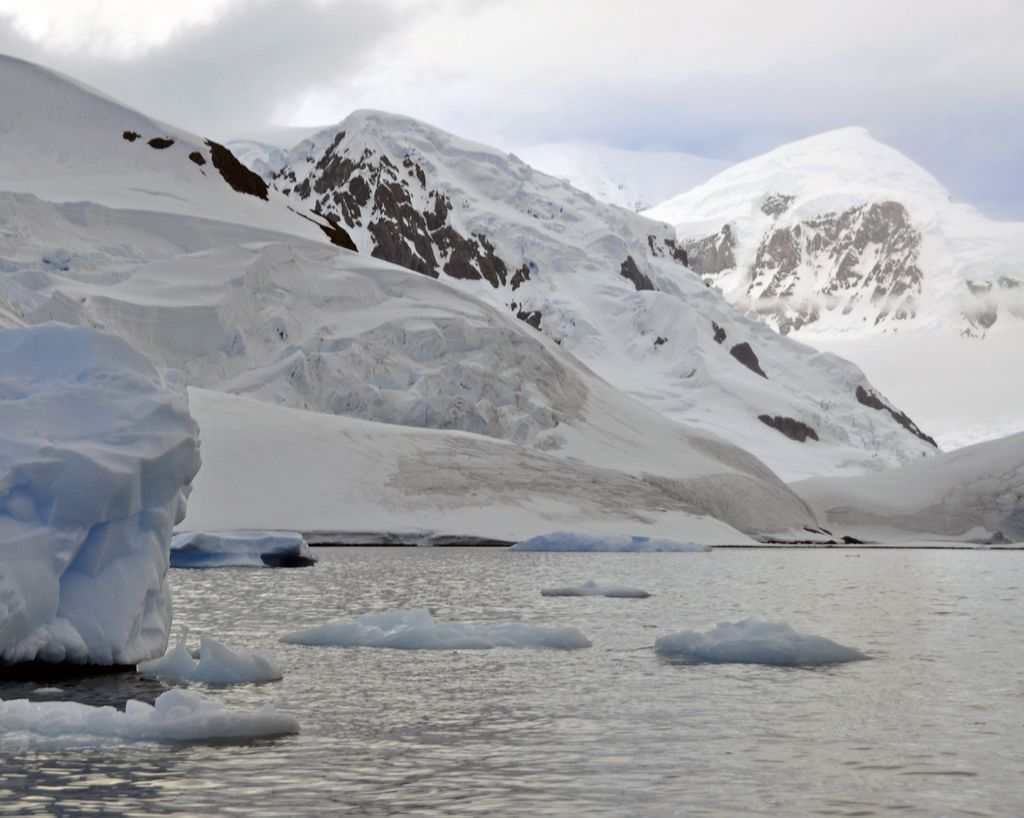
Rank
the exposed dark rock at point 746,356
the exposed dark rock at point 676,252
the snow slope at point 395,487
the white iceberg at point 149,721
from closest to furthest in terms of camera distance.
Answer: the white iceberg at point 149,721, the snow slope at point 395,487, the exposed dark rock at point 746,356, the exposed dark rock at point 676,252

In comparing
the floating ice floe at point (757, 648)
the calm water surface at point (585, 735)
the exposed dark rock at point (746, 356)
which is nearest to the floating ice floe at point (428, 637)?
the calm water surface at point (585, 735)

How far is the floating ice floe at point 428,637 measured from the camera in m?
20.5

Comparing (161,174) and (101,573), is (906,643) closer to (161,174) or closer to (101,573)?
(101,573)

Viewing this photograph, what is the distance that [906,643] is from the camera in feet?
72.7

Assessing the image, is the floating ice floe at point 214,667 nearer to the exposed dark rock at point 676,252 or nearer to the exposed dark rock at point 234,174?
the exposed dark rock at point 234,174

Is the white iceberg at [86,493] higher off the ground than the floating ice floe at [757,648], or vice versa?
the white iceberg at [86,493]

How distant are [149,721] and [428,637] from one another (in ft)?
26.6

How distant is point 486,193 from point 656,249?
30969 millimetres

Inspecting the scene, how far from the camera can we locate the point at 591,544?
5719 centimetres

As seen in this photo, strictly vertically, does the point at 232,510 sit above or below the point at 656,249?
below

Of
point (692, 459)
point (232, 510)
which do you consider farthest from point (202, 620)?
point (692, 459)

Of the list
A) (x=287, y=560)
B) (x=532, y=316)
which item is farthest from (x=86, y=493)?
(x=532, y=316)

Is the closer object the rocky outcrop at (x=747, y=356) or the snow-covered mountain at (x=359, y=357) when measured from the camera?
the snow-covered mountain at (x=359, y=357)

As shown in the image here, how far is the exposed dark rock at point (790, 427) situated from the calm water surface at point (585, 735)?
112 m
